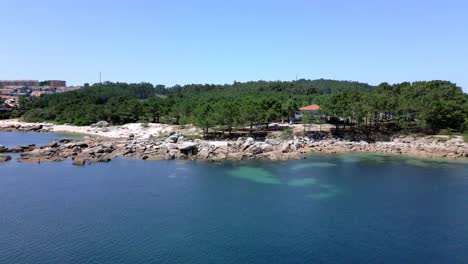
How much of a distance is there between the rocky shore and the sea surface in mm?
3295

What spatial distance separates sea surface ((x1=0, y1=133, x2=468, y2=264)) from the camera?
1941cm

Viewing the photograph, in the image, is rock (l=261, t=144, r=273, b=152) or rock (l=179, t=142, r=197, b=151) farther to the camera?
rock (l=261, t=144, r=273, b=152)

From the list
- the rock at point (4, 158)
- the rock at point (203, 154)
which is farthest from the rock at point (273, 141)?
the rock at point (4, 158)

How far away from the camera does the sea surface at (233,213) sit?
19.4m

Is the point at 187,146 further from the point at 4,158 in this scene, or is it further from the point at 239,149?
the point at 4,158

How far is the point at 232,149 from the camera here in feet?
146

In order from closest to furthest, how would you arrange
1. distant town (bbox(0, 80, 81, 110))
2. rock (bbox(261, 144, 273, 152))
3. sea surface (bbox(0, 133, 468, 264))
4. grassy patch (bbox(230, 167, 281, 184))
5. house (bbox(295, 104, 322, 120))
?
sea surface (bbox(0, 133, 468, 264))
grassy patch (bbox(230, 167, 281, 184))
rock (bbox(261, 144, 273, 152))
house (bbox(295, 104, 322, 120))
distant town (bbox(0, 80, 81, 110))

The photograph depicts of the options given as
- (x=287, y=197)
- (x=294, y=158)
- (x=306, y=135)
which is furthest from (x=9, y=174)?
(x=306, y=135)

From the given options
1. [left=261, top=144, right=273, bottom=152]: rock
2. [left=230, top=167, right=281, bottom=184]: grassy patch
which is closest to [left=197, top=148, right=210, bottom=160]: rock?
[left=230, top=167, right=281, bottom=184]: grassy patch

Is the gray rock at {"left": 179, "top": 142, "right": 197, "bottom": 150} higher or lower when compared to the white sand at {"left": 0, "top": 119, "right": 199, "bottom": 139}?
lower

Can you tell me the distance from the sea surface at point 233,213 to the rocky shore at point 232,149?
3.30 metres

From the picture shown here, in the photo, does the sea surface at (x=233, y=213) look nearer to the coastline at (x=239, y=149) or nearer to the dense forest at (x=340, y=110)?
the coastline at (x=239, y=149)

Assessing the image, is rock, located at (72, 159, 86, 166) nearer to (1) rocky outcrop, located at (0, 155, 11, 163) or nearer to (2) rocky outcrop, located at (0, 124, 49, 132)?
(1) rocky outcrop, located at (0, 155, 11, 163)

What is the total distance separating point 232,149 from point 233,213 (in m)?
19.7
